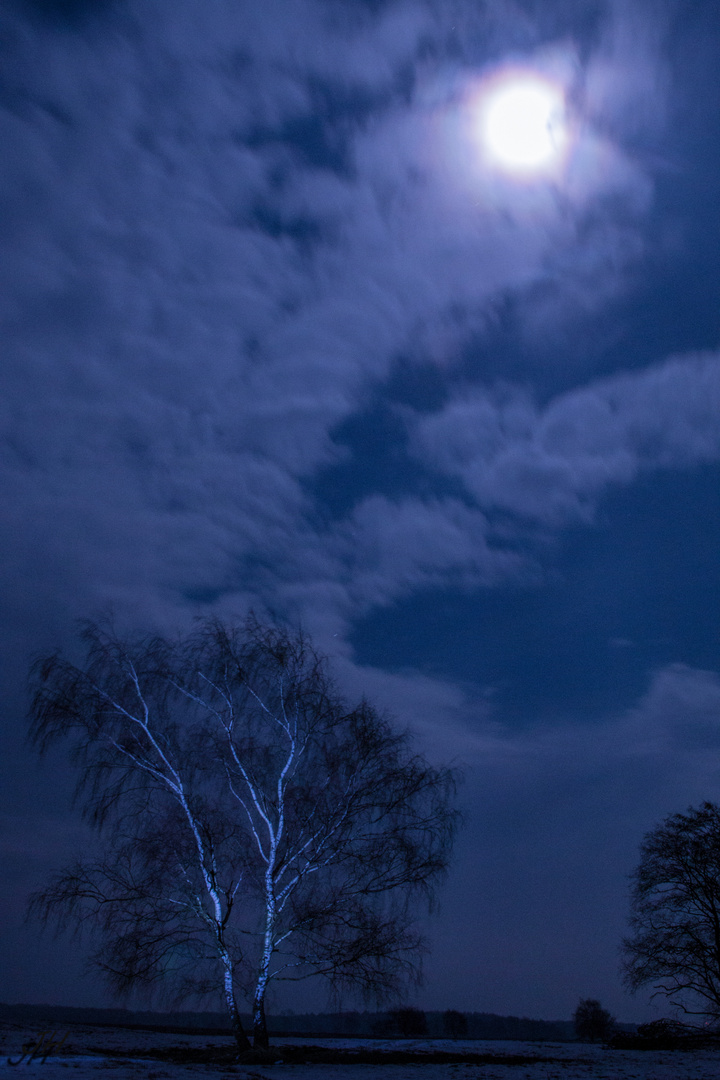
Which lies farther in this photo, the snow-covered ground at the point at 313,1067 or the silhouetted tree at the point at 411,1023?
the silhouetted tree at the point at 411,1023

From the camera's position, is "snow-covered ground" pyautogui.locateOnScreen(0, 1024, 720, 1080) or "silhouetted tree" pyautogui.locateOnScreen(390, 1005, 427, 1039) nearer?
"snow-covered ground" pyautogui.locateOnScreen(0, 1024, 720, 1080)

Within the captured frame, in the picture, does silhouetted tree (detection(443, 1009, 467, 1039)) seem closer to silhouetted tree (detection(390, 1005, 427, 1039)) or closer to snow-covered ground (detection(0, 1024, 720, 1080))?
silhouetted tree (detection(390, 1005, 427, 1039))

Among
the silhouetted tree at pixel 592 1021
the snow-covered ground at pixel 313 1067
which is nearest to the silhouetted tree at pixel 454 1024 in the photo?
the silhouetted tree at pixel 592 1021

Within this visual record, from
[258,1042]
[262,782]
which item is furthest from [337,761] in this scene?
[258,1042]

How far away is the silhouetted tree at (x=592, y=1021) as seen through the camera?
7362 cm

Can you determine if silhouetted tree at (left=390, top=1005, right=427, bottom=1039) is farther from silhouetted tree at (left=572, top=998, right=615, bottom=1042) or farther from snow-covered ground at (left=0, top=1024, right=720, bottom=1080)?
snow-covered ground at (left=0, top=1024, right=720, bottom=1080)

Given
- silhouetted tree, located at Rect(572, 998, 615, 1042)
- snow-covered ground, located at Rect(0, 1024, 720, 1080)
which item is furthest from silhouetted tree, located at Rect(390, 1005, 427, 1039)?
snow-covered ground, located at Rect(0, 1024, 720, 1080)

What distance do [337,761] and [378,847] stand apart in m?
2.97

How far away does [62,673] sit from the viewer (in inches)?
927

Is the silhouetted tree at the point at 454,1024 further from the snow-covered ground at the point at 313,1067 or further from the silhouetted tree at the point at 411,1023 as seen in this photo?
the snow-covered ground at the point at 313,1067

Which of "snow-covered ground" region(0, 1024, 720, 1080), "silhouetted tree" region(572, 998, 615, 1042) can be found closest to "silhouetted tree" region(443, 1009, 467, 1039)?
"silhouetted tree" region(572, 998, 615, 1042)

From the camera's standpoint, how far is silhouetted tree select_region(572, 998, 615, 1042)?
7362cm

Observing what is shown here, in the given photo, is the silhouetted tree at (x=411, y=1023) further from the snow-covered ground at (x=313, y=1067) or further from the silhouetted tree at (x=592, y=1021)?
the snow-covered ground at (x=313, y=1067)

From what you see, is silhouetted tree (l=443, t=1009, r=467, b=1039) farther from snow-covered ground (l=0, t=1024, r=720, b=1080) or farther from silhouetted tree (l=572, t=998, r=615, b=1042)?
snow-covered ground (l=0, t=1024, r=720, b=1080)
